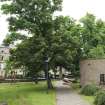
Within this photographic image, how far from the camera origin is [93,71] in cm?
4531

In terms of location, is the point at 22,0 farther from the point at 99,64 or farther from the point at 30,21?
the point at 99,64

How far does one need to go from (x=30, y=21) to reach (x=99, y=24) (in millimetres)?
21366

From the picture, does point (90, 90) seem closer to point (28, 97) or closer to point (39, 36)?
point (28, 97)

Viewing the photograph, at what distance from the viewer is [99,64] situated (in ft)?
147

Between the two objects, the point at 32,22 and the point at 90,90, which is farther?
the point at 32,22

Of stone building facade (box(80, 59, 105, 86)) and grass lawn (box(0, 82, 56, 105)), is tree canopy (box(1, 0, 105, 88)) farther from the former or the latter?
grass lawn (box(0, 82, 56, 105))

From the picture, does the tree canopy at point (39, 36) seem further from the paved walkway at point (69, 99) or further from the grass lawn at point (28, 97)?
the paved walkway at point (69, 99)

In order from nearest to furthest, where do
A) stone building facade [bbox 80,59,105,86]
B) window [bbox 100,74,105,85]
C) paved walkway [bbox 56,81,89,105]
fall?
paved walkway [bbox 56,81,89,105]
window [bbox 100,74,105,85]
stone building facade [bbox 80,59,105,86]

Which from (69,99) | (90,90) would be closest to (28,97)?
(69,99)

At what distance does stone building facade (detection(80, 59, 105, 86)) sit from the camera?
4475cm

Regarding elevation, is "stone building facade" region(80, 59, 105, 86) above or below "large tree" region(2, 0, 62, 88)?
below

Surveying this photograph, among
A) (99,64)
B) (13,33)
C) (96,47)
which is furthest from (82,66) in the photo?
(96,47)

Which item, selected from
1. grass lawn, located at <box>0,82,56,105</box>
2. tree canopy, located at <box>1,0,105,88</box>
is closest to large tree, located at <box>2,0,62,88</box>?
tree canopy, located at <box>1,0,105,88</box>

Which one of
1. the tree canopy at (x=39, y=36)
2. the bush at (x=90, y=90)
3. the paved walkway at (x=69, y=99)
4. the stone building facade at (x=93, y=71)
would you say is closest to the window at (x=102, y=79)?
the stone building facade at (x=93, y=71)
